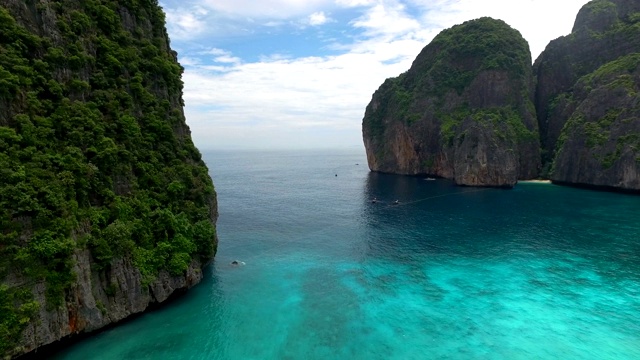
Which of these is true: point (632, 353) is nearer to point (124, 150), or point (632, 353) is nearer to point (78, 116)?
point (124, 150)

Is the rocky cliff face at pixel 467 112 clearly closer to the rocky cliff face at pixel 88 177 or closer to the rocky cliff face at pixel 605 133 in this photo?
the rocky cliff face at pixel 605 133

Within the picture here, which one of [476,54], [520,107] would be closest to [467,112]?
[520,107]

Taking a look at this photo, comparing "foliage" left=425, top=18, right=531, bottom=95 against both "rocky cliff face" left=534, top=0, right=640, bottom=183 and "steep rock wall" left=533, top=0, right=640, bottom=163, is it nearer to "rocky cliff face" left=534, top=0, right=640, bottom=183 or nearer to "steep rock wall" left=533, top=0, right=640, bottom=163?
"steep rock wall" left=533, top=0, right=640, bottom=163

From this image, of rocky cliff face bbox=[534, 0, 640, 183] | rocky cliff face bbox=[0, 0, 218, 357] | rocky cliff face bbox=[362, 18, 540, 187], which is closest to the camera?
rocky cliff face bbox=[0, 0, 218, 357]

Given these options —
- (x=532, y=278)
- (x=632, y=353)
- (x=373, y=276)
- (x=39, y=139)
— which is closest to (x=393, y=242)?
(x=373, y=276)

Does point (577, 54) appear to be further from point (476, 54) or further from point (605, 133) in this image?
point (605, 133)

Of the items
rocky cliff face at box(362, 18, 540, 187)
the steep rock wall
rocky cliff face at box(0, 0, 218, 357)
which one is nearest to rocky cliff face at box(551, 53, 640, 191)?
the steep rock wall
